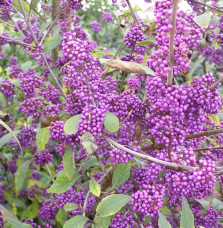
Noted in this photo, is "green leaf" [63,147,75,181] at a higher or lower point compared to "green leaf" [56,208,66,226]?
higher

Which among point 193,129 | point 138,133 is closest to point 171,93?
point 193,129

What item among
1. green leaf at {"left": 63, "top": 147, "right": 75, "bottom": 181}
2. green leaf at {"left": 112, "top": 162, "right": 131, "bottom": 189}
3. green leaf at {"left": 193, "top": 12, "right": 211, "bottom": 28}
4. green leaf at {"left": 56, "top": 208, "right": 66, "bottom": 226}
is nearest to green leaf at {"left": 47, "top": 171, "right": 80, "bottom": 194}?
green leaf at {"left": 63, "top": 147, "right": 75, "bottom": 181}

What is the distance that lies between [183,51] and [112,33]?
21.3 feet

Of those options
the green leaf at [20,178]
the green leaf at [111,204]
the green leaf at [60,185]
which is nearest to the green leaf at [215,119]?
the green leaf at [111,204]

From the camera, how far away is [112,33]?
7254 millimetres

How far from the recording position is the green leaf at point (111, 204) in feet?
4.47

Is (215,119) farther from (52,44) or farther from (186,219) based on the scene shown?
(52,44)

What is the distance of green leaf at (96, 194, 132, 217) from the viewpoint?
1.36 m

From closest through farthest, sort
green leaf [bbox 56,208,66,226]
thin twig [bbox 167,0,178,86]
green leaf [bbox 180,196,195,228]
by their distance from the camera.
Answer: thin twig [bbox 167,0,178,86]
green leaf [bbox 180,196,195,228]
green leaf [bbox 56,208,66,226]

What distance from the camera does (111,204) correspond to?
1401 millimetres

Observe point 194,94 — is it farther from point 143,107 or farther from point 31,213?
point 31,213

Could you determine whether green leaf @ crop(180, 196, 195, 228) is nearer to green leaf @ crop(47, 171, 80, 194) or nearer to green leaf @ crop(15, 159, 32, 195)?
green leaf @ crop(47, 171, 80, 194)

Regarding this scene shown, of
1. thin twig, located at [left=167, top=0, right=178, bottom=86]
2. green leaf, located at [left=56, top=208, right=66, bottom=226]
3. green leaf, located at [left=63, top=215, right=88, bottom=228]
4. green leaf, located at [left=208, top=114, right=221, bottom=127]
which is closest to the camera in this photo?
thin twig, located at [left=167, top=0, right=178, bottom=86]

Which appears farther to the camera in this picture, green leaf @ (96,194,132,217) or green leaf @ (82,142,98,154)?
green leaf @ (96,194,132,217)
